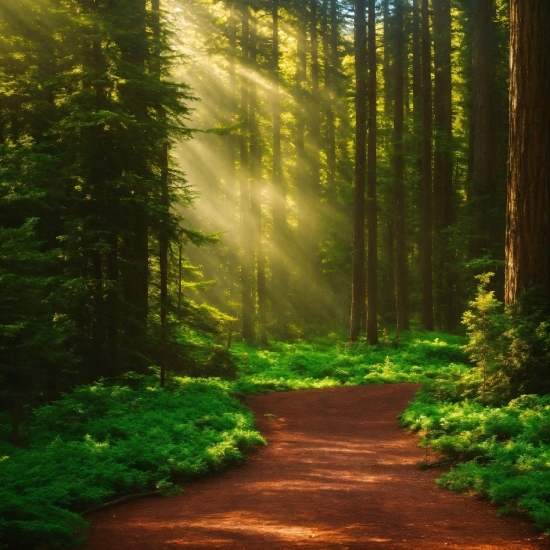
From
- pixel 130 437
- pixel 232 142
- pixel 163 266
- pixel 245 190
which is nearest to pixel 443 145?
pixel 245 190

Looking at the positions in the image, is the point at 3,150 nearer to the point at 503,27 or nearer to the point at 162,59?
the point at 162,59

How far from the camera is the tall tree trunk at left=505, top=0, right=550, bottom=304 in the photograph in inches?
513

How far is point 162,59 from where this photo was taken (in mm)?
17047

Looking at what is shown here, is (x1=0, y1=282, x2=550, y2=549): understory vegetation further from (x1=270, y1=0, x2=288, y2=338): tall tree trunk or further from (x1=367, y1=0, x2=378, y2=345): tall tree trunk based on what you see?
(x1=270, y1=0, x2=288, y2=338): tall tree trunk

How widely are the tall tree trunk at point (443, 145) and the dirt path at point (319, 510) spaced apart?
1931 cm

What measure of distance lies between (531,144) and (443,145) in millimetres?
15345

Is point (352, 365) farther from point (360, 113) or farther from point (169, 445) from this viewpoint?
point (169, 445)

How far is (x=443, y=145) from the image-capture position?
2811 cm

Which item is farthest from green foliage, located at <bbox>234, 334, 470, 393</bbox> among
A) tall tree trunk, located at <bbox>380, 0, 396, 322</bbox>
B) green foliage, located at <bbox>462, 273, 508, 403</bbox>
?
tall tree trunk, located at <bbox>380, 0, 396, 322</bbox>

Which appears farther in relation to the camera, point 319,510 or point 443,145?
point 443,145

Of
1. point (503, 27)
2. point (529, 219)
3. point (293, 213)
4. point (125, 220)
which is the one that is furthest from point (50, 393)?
point (293, 213)

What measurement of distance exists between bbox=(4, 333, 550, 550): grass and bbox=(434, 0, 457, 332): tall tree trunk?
51.9 feet

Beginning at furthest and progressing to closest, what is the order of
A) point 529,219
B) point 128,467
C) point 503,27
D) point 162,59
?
point 503,27, point 162,59, point 529,219, point 128,467

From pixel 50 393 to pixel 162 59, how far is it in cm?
884
